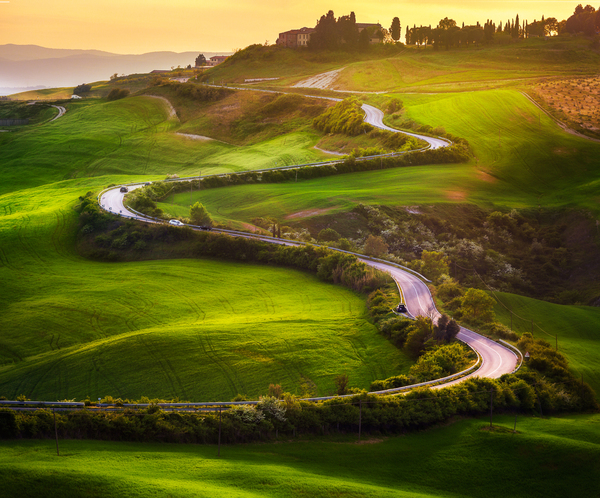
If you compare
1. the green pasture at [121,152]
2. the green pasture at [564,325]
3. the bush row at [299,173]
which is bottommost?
the green pasture at [564,325]

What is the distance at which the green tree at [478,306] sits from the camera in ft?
152

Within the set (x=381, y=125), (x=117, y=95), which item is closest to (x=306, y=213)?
(x=381, y=125)

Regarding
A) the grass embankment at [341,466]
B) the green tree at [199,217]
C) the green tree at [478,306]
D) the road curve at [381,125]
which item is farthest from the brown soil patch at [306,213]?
the grass embankment at [341,466]

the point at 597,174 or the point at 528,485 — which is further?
the point at 597,174

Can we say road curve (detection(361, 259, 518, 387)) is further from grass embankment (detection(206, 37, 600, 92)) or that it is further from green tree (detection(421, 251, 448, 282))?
grass embankment (detection(206, 37, 600, 92))

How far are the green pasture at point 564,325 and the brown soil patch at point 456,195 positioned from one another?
107 ft

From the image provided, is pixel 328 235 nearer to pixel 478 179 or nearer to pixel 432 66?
pixel 478 179

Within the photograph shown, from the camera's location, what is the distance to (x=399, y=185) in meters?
89.1

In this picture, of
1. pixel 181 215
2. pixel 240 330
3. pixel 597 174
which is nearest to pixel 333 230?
pixel 181 215

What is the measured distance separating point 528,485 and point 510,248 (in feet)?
187

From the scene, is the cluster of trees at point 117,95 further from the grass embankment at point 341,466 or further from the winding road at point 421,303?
the grass embankment at point 341,466

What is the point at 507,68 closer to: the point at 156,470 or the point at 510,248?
the point at 510,248

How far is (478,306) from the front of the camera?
46656mm

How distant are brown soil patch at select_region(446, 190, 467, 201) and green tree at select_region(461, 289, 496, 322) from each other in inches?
1598
